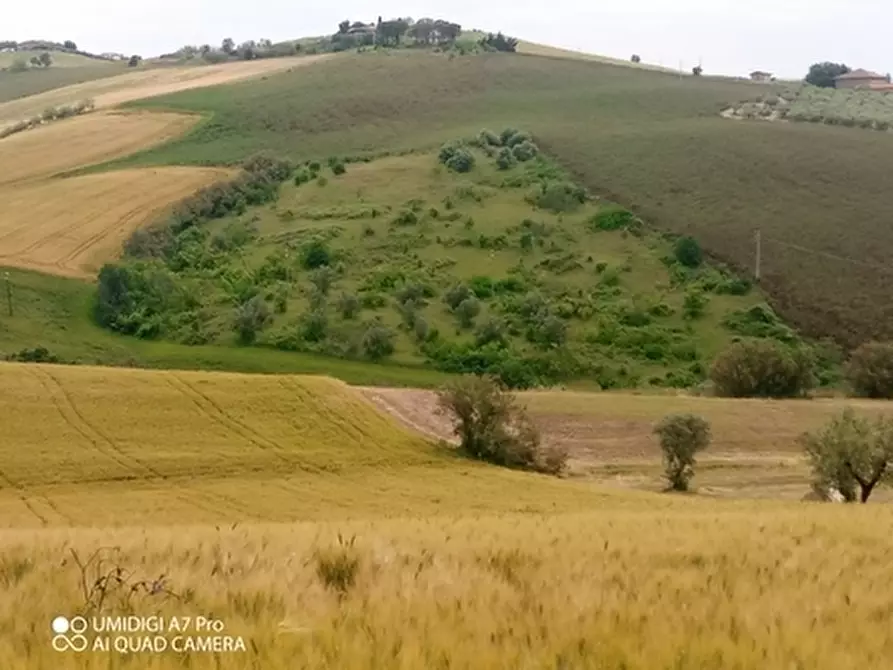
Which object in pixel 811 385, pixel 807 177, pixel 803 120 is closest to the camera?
pixel 811 385

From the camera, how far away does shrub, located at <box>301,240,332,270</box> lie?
8062 cm

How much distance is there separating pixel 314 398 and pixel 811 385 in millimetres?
31038

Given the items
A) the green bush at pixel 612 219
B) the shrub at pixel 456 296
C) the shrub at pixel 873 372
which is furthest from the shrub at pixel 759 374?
the green bush at pixel 612 219

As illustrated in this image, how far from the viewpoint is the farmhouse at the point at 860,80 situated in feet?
538

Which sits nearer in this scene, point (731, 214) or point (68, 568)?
point (68, 568)

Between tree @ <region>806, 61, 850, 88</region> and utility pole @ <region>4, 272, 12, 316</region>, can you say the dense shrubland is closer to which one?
utility pole @ <region>4, 272, 12, 316</region>

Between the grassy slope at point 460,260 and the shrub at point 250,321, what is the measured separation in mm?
846

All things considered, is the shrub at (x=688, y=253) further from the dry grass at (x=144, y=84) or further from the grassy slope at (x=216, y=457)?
the dry grass at (x=144, y=84)

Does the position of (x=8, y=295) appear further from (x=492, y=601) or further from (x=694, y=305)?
(x=492, y=601)

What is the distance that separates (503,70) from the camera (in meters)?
145

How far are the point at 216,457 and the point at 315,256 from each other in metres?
41.5

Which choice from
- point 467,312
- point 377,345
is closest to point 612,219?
point 467,312

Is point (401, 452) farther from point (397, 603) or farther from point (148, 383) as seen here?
point (397, 603)

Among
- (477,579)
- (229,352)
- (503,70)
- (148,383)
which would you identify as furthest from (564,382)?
(503,70)
